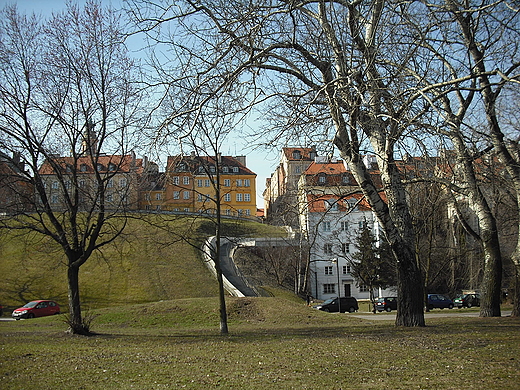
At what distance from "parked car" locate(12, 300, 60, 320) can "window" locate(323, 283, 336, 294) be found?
1191 inches

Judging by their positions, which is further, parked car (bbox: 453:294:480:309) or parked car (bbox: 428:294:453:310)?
parked car (bbox: 453:294:480:309)

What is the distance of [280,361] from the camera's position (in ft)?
28.8

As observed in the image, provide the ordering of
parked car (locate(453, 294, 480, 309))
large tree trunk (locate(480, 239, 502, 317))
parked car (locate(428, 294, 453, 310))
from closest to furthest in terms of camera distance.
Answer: large tree trunk (locate(480, 239, 502, 317)) → parked car (locate(428, 294, 453, 310)) → parked car (locate(453, 294, 480, 309))

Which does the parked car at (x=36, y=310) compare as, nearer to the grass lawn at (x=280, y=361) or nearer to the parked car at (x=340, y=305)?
the grass lawn at (x=280, y=361)

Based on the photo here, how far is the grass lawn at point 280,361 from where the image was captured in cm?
691

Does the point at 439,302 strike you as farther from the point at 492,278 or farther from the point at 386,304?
the point at 492,278

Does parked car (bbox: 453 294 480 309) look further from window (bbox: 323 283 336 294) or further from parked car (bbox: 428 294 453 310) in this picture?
window (bbox: 323 283 336 294)

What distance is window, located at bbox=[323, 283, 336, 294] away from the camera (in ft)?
179

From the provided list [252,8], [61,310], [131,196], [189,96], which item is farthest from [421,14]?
[61,310]

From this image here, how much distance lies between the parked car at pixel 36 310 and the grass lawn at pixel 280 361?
17.7 metres


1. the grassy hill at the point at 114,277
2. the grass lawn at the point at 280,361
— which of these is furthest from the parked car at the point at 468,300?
the grass lawn at the point at 280,361

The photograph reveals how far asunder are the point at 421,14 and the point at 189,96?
520 centimetres

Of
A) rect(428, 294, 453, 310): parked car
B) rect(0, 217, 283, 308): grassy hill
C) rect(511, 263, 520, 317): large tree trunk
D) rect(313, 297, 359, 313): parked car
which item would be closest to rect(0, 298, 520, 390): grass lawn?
rect(511, 263, 520, 317): large tree trunk

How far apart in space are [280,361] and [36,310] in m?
26.8
